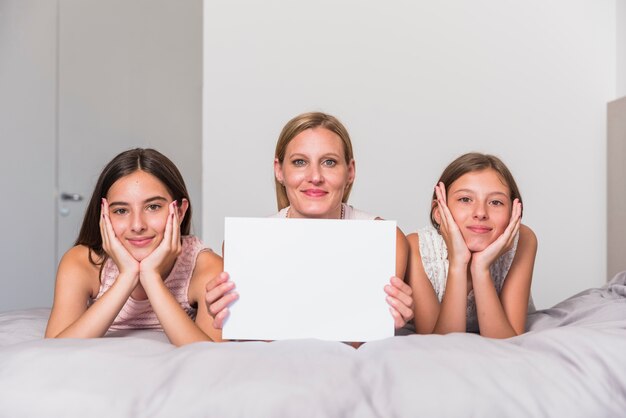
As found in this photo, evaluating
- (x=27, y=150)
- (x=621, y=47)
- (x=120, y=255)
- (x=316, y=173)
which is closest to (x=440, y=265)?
(x=316, y=173)

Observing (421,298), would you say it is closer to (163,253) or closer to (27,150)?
(163,253)

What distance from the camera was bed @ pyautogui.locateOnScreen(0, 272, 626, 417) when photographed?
861 mm

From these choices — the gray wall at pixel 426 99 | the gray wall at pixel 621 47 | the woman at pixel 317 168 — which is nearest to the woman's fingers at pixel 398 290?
the woman at pixel 317 168

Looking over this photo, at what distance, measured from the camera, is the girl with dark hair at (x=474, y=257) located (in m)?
1.49

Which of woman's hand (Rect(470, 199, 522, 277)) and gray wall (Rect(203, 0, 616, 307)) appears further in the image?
gray wall (Rect(203, 0, 616, 307))

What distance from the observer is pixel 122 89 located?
3070 millimetres

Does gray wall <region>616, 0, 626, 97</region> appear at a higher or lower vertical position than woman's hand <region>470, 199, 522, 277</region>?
higher

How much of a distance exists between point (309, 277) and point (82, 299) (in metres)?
0.58

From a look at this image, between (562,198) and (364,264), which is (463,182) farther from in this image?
(562,198)

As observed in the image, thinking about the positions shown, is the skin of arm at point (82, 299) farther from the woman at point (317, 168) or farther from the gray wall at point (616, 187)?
the gray wall at point (616, 187)

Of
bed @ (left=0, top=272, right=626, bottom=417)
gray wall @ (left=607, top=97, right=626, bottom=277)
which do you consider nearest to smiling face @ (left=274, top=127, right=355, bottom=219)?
bed @ (left=0, top=272, right=626, bottom=417)

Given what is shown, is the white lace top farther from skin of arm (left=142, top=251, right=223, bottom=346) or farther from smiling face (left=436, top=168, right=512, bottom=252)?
skin of arm (left=142, top=251, right=223, bottom=346)

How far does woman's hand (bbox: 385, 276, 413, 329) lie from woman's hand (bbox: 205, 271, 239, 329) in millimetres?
281

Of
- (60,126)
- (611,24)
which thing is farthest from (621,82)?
(60,126)
